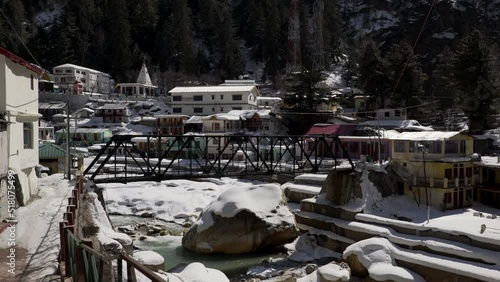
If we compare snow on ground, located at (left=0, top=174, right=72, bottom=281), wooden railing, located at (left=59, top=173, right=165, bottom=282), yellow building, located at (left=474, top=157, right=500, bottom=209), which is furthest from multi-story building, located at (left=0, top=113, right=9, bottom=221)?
yellow building, located at (left=474, top=157, right=500, bottom=209)

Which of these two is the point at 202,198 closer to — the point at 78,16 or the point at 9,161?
the point at 9,161

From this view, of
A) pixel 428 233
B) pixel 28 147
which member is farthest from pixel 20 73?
pixel 428 233

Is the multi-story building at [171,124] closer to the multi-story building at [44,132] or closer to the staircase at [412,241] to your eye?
the multi-story building at [44,132]

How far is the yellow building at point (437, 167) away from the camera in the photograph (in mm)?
31641

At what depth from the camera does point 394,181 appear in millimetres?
32969

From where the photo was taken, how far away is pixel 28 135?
2400 cm

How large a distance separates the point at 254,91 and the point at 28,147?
183 feet

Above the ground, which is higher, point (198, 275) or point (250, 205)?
point (250, 205)

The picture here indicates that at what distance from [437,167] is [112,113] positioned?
5605 cm

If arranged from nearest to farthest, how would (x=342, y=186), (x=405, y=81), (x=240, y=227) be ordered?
(x=240, y=227) → (x=342, y=186) → (x=405, y=81)

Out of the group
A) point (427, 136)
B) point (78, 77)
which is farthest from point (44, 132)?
point (427, 136)

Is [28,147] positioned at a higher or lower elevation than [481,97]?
lower

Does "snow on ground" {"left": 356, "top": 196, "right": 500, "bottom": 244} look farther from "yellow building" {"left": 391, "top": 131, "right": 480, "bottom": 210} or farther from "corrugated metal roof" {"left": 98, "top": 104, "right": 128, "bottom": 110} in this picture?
"corrugated metal roof" {"left": 98, "top": 104, "right": 128, "bottom": 110}

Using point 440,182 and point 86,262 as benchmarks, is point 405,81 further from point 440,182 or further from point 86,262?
point 86,262
